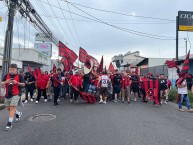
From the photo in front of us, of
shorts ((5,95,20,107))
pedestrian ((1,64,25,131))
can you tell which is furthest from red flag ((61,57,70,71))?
shorts ((5,95,20,107))

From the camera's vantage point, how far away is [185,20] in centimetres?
1931

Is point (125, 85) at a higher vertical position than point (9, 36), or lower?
lower

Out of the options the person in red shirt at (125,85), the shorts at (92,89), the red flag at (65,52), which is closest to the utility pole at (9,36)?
the red flag at (65,52)

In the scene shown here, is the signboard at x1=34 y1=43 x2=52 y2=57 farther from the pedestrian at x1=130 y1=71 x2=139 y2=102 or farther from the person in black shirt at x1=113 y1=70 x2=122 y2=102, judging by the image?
the person in black shirt at x1=113 y1=70 x2=122 y2=102

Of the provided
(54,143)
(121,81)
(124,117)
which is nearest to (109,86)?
(121,81)

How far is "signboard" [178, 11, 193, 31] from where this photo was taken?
1920 centimetres

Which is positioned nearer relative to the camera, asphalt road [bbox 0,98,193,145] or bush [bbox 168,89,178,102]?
asphalt road [bbox 0,98,193,145]

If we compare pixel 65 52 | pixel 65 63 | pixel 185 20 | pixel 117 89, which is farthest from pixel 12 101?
pixel 185 20

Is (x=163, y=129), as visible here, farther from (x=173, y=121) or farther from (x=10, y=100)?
(x=10, y=100)

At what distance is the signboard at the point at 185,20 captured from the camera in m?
19.2

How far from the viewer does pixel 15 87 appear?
22.2ft

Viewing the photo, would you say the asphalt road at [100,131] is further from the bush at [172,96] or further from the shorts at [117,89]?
the bush at [172,96]

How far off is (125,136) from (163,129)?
4.83 ft

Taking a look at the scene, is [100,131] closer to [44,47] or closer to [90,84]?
[90,84]
